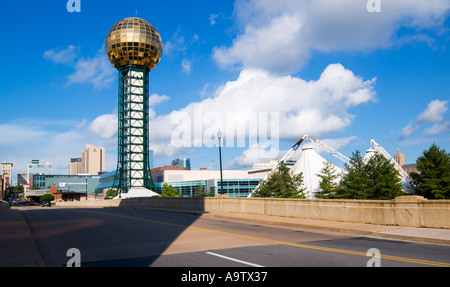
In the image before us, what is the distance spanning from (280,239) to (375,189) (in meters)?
51.7

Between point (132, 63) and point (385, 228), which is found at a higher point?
point (132, 63)

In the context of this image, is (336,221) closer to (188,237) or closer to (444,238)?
(444,238)

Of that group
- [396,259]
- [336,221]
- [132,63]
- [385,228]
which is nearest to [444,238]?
[385,228]

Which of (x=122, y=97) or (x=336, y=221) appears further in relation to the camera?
(x=122, y=97)

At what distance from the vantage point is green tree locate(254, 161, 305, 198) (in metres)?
66.4

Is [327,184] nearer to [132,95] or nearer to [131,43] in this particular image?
[132,95]

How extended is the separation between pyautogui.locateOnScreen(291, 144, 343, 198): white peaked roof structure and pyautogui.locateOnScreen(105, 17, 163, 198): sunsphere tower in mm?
35082

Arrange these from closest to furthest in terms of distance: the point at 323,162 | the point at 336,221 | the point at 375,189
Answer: the point at 336,221, the point at 375,189, the point at 323,162

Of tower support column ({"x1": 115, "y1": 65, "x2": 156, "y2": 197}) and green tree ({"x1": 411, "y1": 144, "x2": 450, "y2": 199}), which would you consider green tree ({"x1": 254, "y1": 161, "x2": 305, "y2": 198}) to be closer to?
green tree ({"x1": 411, "y1": 144, "x2": 450, "y2": 199})

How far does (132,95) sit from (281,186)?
136 feet

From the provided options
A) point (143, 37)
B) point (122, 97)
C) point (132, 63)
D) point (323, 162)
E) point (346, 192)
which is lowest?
point (346, 192)

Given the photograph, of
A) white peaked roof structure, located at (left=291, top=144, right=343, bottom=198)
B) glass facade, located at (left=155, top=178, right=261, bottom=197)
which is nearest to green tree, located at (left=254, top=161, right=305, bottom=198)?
white peaked roof structure, located at (left=291, top=144, right=343, bottom=198)

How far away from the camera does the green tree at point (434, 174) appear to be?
193 feet

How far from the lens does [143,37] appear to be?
88.1 m
